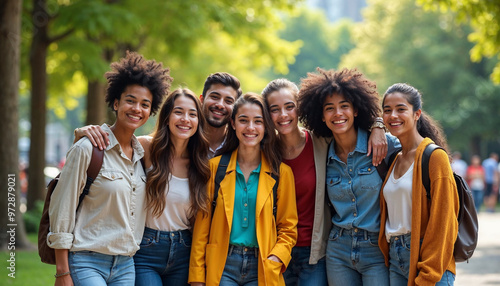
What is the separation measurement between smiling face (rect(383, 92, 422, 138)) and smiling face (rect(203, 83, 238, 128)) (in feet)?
5.71

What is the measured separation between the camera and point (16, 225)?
406 inches

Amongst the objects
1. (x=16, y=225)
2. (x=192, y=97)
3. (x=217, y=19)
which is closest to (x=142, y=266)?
(x=192, y=97)

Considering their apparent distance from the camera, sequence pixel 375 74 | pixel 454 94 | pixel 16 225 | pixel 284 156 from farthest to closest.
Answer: pixel 375 74 < pixel 454 94 < pixel 16 225 < pixel 284 156

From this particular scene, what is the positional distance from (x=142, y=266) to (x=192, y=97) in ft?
4.86

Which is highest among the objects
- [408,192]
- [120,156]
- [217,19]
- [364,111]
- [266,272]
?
[217,19]

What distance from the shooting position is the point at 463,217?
449cm

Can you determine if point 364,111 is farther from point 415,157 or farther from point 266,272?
point 266,272

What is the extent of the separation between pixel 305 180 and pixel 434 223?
119 centimetres

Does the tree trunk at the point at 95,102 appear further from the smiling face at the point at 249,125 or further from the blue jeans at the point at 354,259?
the blue jeans at the point at 354,259

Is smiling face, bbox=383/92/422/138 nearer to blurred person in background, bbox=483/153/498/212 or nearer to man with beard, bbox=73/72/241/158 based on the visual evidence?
man with beard, bbox=73/72/241/158

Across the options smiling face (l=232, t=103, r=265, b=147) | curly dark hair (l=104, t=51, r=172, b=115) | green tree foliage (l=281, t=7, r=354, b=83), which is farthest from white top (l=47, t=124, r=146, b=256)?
green tree foliage (l=281, t=7, r=354, b=83)

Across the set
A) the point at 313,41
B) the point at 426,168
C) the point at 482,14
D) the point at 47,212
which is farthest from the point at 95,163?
the point at 313,41

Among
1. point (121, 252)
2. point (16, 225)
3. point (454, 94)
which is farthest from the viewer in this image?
point (454, 94)

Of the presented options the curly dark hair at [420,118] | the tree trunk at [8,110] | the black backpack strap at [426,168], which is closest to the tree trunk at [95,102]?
the tree trunk at [8,110]
